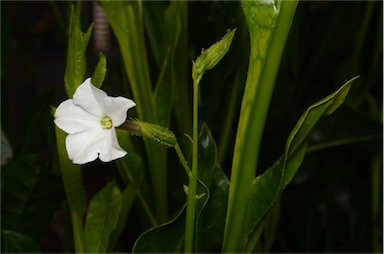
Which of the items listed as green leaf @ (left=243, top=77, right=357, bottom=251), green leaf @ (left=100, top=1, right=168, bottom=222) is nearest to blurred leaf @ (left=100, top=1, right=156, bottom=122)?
green leaf @ (left=100, top=1, right=168, bottom=222)

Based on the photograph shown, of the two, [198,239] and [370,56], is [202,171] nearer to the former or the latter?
[198,239]

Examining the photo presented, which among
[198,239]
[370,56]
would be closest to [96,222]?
[198,239]

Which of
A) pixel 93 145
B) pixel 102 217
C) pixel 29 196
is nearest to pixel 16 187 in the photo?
pixel 29 196

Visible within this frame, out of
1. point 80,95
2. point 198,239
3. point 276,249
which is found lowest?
point 276,249

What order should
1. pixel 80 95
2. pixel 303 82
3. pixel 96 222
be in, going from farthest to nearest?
pixel 303 82 → pixel 96 222 → pixel 80 95

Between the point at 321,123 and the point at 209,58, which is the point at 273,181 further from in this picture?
the point at 321,123

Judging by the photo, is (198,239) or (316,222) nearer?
(198,239)

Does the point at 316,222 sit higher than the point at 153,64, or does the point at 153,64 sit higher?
the point at 153,64
